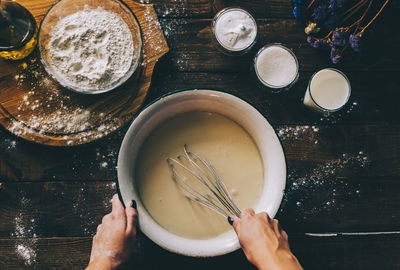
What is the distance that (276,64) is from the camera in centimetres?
81

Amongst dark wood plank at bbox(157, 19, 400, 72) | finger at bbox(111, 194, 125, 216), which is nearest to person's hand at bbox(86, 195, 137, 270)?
finger at bbox(111, 194, 125, 216)

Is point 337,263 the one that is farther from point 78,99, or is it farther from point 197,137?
point 78,99

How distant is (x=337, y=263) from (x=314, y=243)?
0.08 meters

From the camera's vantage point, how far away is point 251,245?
659 mm

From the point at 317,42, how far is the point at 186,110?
40cm

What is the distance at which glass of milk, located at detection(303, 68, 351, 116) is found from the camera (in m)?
0.81

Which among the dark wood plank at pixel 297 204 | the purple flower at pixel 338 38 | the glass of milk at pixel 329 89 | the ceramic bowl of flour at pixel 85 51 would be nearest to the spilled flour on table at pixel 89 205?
the dark wood plank at pixel 297 204

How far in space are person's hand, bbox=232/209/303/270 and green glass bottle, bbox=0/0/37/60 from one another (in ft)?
2.12

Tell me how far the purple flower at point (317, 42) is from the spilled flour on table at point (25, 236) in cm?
85

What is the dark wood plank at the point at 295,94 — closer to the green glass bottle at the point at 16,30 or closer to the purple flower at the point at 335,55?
the purple flower at the point at 335,55

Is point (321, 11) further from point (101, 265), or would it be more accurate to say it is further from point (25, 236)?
point (25, 236)

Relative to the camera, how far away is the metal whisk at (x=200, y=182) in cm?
72

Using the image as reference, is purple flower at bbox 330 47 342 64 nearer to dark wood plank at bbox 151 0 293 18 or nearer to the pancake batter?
dark wood plank at bbox 151 0 293 18

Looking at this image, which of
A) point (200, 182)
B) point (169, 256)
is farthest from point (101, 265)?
point (200, 182)
